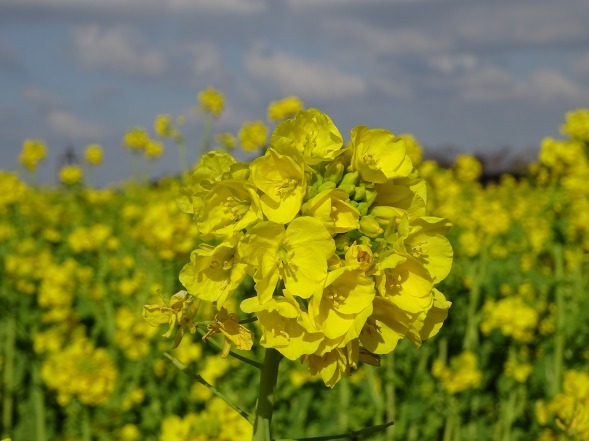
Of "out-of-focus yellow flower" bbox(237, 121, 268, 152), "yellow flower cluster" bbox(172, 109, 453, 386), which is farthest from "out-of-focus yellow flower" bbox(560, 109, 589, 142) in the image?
"yellow flower cluster" bbox(172, 109, 453, 386)

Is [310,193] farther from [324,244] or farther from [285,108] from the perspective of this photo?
[285,108]

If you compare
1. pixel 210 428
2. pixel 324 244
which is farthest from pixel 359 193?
pixel 210 428

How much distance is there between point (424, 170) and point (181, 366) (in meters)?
5.50

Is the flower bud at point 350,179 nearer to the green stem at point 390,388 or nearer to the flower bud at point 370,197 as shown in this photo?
the flower bud at point 370,197

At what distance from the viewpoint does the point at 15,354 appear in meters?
5.46

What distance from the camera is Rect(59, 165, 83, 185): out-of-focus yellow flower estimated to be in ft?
30.8

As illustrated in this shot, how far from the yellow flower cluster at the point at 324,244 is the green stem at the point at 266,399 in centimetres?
7

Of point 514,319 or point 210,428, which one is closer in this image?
point 210,428

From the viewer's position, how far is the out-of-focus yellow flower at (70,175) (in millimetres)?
9375

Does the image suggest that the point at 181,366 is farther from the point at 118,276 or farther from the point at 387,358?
the point at 118,276

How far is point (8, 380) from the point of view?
4.92 m

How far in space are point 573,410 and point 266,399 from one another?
6.51 feet

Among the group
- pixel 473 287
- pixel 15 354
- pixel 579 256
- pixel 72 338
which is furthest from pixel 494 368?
pixel 15 354

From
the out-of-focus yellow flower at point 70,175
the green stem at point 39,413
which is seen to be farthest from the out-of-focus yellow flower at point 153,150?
the green stem at point 39,413
